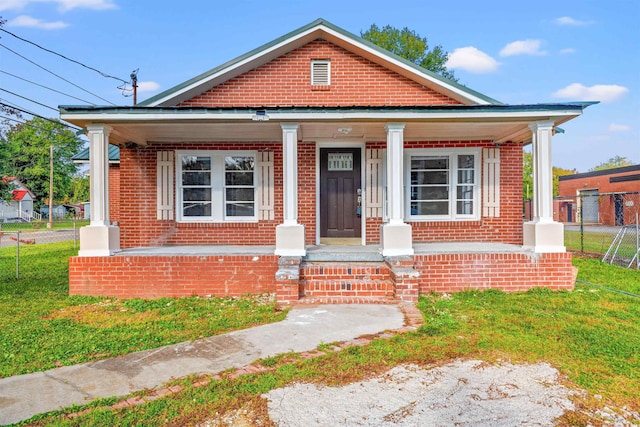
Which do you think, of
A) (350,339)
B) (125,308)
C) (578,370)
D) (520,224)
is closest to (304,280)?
(350,339)

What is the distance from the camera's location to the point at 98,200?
7.57 m

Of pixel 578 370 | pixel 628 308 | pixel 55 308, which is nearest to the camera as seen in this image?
pixel 578 370

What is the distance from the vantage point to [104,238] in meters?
7.49

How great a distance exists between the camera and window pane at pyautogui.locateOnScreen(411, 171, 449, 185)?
9602 mm

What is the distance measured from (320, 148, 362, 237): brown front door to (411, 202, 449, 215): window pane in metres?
1.26

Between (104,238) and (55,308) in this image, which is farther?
(104,238)

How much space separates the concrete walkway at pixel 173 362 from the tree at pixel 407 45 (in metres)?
29.0

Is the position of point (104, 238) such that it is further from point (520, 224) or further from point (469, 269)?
point (520, 224)

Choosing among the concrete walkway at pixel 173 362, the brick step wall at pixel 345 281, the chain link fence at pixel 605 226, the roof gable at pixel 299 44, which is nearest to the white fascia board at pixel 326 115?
the roof gable at pixel 299 44

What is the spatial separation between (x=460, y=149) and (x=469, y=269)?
10.6 ft

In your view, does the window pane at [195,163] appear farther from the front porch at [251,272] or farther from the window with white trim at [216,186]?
the front porch at [251,272]

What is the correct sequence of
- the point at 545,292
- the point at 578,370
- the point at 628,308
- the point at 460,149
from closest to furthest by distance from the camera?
the point at 578,370 → the point at 628,308 → the point at 545,292 → the point at 460,149

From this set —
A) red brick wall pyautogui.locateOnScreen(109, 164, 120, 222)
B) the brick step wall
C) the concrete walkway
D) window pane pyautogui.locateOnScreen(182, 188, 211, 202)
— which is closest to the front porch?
the brick step wall

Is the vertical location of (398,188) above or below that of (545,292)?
above
